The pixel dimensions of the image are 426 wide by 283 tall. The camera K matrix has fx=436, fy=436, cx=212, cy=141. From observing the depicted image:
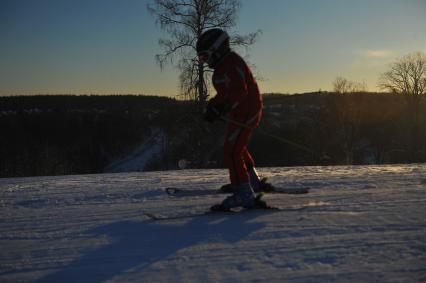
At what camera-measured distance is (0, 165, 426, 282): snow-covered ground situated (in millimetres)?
2514

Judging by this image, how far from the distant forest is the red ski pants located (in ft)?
51.7

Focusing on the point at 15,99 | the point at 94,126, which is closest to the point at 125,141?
the point at 94,126

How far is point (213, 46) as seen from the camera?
169 inches

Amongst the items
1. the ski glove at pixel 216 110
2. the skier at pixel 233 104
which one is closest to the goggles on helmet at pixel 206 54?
the skier at pixel 233 104

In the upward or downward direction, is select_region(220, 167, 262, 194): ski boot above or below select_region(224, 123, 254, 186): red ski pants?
below

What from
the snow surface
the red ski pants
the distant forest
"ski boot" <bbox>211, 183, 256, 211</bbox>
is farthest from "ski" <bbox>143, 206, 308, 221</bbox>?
the snow surface

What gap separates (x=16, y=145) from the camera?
55031 millimetres

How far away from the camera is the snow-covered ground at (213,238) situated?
8.25 feet

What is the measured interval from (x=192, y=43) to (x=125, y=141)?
5724cm

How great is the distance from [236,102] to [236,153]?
1.64ft

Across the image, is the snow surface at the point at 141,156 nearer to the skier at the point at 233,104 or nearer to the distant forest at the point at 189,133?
the distant forest at the point at 189,133

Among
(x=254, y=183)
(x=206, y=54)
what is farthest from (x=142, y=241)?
(x=254, y=183)

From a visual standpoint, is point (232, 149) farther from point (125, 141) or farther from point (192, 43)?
point (125, 141)

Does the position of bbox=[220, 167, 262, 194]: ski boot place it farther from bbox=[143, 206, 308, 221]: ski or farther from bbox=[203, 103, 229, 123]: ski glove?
bbox=[203, 103, 229, 123]: ski glove
